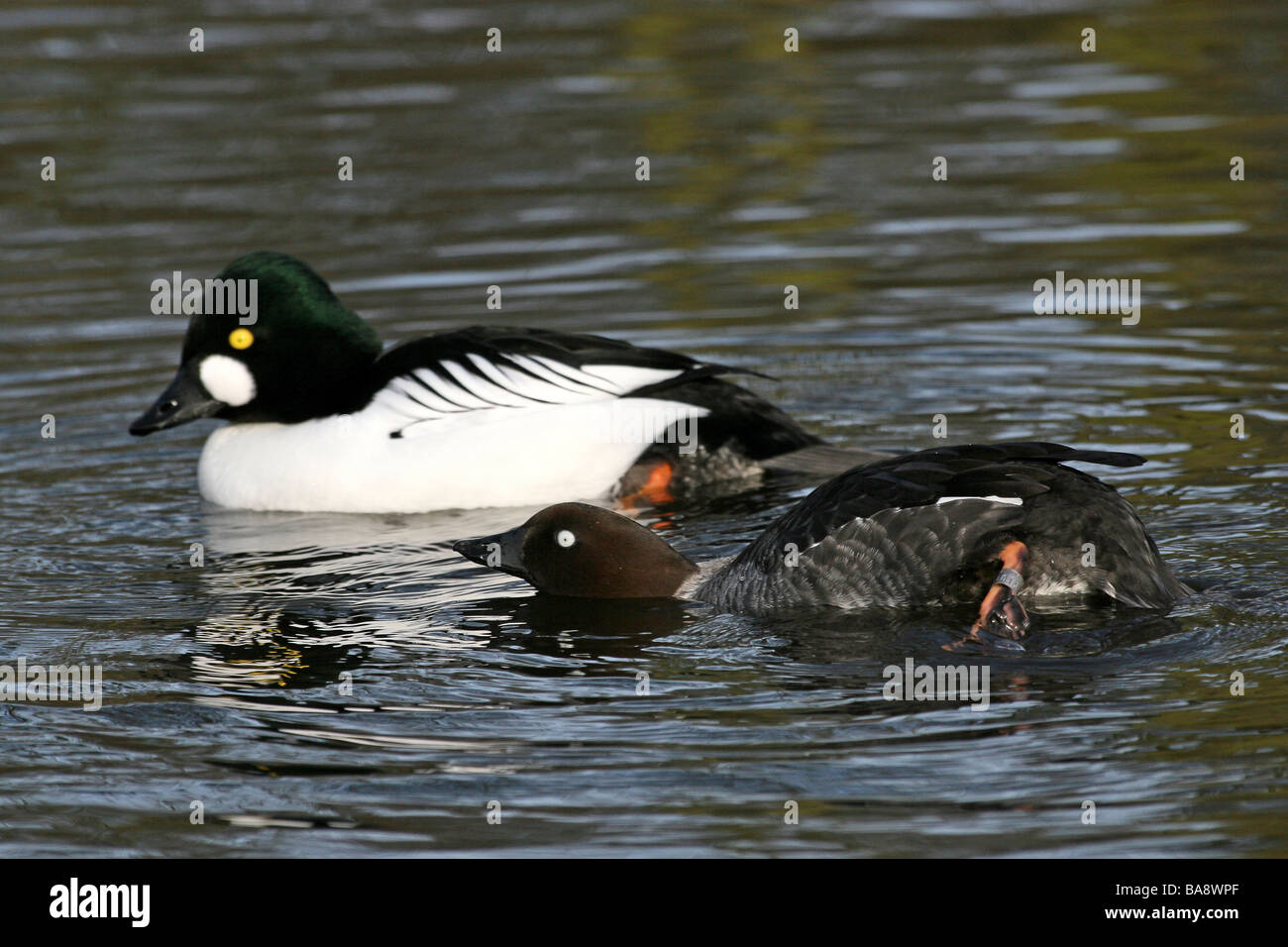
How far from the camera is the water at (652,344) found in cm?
556

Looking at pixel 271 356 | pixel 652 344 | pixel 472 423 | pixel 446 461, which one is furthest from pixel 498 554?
pixel 652 344

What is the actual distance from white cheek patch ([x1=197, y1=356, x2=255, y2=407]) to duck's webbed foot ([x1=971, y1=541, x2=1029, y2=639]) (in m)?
4.43

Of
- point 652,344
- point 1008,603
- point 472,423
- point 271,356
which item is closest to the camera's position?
point 1008,603

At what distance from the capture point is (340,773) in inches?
227

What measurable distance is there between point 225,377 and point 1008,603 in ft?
15.2

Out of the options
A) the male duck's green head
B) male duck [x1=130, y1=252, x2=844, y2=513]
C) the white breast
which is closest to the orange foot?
male duck [x1=130, y1=252, x2=844, y2=513]

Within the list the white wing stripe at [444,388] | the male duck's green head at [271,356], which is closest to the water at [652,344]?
the male duck's green head at [271,356]

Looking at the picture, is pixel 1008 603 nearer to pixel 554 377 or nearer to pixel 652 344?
pixel 554 377

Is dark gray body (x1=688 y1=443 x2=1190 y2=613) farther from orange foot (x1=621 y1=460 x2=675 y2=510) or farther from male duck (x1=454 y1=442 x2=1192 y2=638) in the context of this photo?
orange foot (x1=621 y1=460 x2=675 y2=510)

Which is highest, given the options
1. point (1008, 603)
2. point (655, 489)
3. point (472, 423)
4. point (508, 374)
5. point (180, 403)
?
point (508, 374)

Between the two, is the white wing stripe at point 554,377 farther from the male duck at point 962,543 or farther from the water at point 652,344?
the male duck at point 962,543

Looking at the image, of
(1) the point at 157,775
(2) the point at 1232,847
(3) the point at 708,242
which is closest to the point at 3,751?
(1) the point at 157,775

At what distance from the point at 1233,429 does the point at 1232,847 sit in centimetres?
443

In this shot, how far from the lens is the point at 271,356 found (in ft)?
31.3
